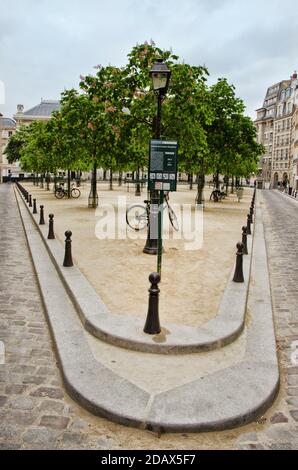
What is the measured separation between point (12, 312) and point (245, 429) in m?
4.06

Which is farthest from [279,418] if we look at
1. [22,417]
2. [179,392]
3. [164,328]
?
[22,417]

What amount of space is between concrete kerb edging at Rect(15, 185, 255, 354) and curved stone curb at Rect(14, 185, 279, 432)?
26cm

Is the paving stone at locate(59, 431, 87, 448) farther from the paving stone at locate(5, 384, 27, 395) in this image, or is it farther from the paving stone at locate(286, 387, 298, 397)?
the paving stone at locate(286, 387, 298, 397)

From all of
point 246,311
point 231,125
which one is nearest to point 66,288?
point 246,311

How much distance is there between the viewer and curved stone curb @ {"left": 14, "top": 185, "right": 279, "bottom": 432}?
3.47 m

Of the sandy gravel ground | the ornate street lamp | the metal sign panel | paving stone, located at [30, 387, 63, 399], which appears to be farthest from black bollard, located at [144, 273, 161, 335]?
the metal sign panel

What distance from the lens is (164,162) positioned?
729 cm

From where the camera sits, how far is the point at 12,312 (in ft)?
19.9

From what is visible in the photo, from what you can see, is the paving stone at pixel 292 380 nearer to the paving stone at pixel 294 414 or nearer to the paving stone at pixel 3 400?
the paving stone at pixel 294 414

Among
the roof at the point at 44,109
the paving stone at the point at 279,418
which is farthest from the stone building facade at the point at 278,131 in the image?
the paving stone at the point at 279,418

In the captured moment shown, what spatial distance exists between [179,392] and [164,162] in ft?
15.0

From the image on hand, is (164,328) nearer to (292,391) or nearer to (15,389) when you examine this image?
(292,391)

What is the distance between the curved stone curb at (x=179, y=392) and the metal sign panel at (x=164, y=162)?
318 centimetres

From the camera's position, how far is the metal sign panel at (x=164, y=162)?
727 centimetres
